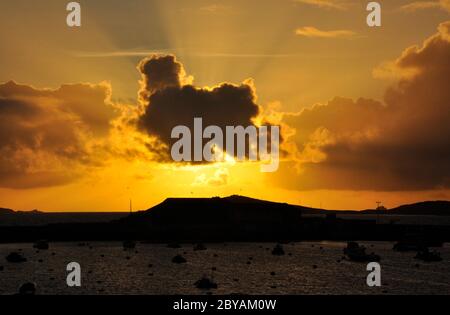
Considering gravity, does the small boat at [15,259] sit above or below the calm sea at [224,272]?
above

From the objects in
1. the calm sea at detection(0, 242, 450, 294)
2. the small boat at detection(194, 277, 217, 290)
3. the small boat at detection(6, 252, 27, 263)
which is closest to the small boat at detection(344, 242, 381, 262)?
the calm sea at detection(0, 242, 450, 294)

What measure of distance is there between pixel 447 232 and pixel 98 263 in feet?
386

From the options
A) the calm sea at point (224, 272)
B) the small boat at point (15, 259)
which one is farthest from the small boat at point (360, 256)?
the small boat at point (15, 259)

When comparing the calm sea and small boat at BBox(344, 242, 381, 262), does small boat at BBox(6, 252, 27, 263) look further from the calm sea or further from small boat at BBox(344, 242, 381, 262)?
small boat at BBox(344, 242, 381, 262)

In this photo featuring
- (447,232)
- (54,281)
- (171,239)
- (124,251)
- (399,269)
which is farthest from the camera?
(447,232)

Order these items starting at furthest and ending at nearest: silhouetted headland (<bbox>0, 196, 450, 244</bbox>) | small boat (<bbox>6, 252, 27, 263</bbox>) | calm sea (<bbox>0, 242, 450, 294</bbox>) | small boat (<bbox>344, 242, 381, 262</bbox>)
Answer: silhouetted headland (<bbox>0, 196, 450, 244</bbox>) → small boat (<bbox>344, 242, 381, 262</bbox>) → small boat (<bbox>6, 252, 27, 263</bbox>) → calm sea (<bbox>0, 242, 450, 294</bbox>)

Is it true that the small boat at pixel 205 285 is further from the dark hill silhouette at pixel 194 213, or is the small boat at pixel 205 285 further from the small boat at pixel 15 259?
the dark hill silhouette at pixel 194 213

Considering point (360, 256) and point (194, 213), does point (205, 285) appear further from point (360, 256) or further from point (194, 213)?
point (194, 213)

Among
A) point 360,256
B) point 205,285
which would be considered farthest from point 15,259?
point 360,256

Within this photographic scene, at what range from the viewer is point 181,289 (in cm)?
7412

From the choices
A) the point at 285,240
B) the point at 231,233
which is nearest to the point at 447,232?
the point at 285,240

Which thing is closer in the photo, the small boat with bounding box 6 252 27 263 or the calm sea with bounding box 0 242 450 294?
the calm sea with bounding box 0 242 450 294

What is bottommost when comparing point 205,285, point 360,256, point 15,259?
point 205,285
